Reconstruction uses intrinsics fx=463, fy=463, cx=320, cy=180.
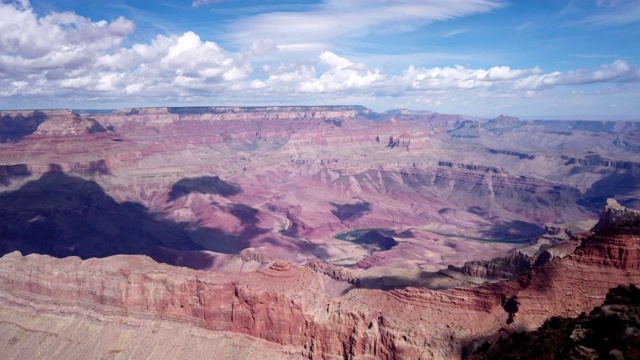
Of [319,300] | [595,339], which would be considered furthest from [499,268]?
[595,339]

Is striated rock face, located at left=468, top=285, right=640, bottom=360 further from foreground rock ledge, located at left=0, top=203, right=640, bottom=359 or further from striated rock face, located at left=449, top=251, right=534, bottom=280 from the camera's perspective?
striated rock face, located at left=449, top=251, right=534, bottom=280

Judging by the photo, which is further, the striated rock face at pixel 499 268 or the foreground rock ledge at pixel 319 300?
the striated rock face at pixel 499 268

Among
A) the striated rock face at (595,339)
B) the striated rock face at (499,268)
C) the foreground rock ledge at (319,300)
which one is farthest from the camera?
the striated rock face at (499,268)

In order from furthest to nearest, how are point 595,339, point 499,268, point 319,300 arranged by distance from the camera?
point 499,268 < point 319,300 < point 595,339

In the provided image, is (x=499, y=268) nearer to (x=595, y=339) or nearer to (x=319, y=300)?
(x=319, y=300)

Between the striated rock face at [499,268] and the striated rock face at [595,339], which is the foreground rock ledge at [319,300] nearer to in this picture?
the striated rock face at [595,339]

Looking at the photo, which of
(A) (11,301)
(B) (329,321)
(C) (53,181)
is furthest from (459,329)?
(C) (53,181)

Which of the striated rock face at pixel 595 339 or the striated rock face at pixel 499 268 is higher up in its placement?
the striated rock face at pixel 595 339

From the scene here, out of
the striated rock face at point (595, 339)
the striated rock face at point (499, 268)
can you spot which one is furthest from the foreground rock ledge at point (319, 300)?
the striated rock face at point (499, 268)

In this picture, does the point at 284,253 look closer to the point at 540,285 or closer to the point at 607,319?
the point at 540,285
